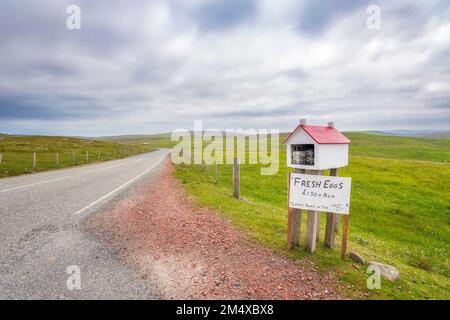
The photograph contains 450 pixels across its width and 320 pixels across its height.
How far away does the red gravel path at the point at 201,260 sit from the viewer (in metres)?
5.27

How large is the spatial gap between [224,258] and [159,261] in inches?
62.6

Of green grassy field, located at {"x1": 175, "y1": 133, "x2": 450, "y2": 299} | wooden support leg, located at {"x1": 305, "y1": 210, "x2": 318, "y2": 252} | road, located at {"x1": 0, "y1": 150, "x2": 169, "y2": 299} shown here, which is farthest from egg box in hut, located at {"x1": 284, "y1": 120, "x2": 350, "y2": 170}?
road, located at {"x1": 0, "y1": 150, "x2": 169, "y2": 299}

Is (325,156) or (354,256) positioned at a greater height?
(325,156)

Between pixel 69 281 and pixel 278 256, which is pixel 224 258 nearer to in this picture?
pixel 278 256

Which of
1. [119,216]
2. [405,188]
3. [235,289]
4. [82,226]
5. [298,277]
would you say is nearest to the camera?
[235,289]

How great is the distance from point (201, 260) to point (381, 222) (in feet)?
45.0

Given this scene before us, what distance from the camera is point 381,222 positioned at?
1576cm

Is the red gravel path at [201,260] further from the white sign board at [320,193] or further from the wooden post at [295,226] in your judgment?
the white sign board at [320,193]

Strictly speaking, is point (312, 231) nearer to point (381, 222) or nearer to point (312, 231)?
point (312, 231)

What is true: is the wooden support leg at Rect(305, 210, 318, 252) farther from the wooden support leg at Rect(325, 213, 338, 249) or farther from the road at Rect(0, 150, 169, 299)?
the road at Rect(0, 150, 169, 299)

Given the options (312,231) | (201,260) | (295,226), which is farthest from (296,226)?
(201,260)

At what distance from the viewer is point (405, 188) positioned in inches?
966

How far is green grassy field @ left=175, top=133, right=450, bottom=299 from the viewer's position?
657 cm
